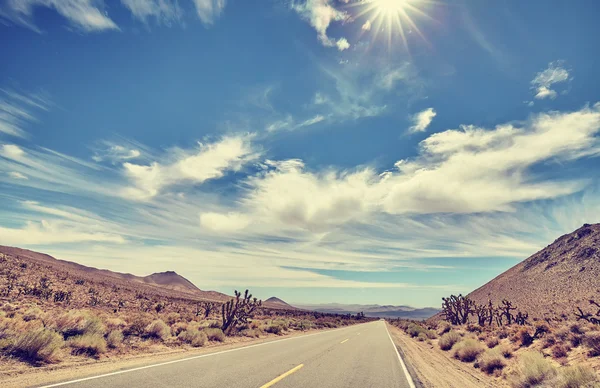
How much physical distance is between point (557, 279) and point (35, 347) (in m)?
89.9

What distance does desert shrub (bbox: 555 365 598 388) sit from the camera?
27.6ft

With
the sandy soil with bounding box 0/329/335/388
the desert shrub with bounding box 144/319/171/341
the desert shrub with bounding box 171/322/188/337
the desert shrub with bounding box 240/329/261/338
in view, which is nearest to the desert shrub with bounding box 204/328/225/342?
the desert shrub with bounding box 171/322/188/337

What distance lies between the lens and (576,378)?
860cm

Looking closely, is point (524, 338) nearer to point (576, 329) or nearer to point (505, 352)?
point (576, 329)

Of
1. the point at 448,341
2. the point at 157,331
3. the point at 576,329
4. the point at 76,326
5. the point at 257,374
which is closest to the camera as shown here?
the point at 257,374

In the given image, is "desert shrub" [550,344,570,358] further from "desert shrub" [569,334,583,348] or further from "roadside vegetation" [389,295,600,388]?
"desert shrub" [569,334,583,348]

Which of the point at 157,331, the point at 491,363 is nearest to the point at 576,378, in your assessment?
the point at 491,363

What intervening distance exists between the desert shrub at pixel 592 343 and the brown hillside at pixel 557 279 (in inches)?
1794

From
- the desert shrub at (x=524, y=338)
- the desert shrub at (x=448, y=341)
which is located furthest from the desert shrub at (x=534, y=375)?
the desert shrub at (x=448, y=341)

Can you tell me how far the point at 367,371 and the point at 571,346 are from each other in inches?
431

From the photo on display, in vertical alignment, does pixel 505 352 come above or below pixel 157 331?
above

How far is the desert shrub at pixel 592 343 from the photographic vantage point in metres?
12.3

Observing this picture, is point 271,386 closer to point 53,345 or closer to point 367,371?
Result: point 367,371

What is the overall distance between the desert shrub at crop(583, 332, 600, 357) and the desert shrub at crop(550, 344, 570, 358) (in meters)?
0.84
